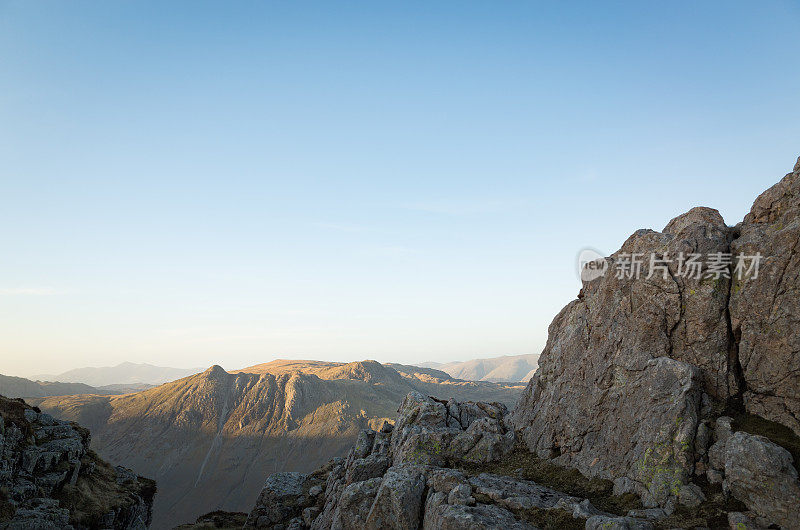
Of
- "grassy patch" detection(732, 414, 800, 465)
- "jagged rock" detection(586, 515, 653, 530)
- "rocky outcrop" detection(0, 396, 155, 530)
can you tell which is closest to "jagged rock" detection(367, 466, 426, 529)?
"jagged rock" detection(586, 515, 653, 530)

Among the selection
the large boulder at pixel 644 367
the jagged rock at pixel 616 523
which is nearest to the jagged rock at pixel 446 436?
the large boulder at pixel 644 367

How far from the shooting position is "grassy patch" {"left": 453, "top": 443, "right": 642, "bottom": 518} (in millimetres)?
22872

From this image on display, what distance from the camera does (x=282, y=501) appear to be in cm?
4884

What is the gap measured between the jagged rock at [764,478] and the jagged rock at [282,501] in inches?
1597

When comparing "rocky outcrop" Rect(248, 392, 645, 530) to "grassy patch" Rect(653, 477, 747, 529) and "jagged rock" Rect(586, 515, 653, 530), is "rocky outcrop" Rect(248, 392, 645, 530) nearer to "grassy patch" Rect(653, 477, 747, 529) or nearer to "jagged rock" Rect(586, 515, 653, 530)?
"jagged rock" Rect(586, 515, 653, 530)

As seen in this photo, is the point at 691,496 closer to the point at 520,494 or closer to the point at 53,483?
the point at 520,494

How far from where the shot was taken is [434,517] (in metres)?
25.0

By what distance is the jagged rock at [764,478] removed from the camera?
1766 cm

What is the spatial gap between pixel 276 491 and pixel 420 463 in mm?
26500

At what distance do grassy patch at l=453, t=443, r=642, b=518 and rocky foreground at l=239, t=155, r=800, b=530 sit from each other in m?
0.12

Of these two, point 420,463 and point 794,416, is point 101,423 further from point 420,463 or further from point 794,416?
point 794,416

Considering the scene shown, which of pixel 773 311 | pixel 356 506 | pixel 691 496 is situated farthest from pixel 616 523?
pixel 356 506

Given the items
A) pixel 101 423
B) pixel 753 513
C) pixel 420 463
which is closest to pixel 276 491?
pixel 420 463

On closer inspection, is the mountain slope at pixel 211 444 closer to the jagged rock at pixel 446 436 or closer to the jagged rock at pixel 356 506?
the jagged rock at pixel 446 436
